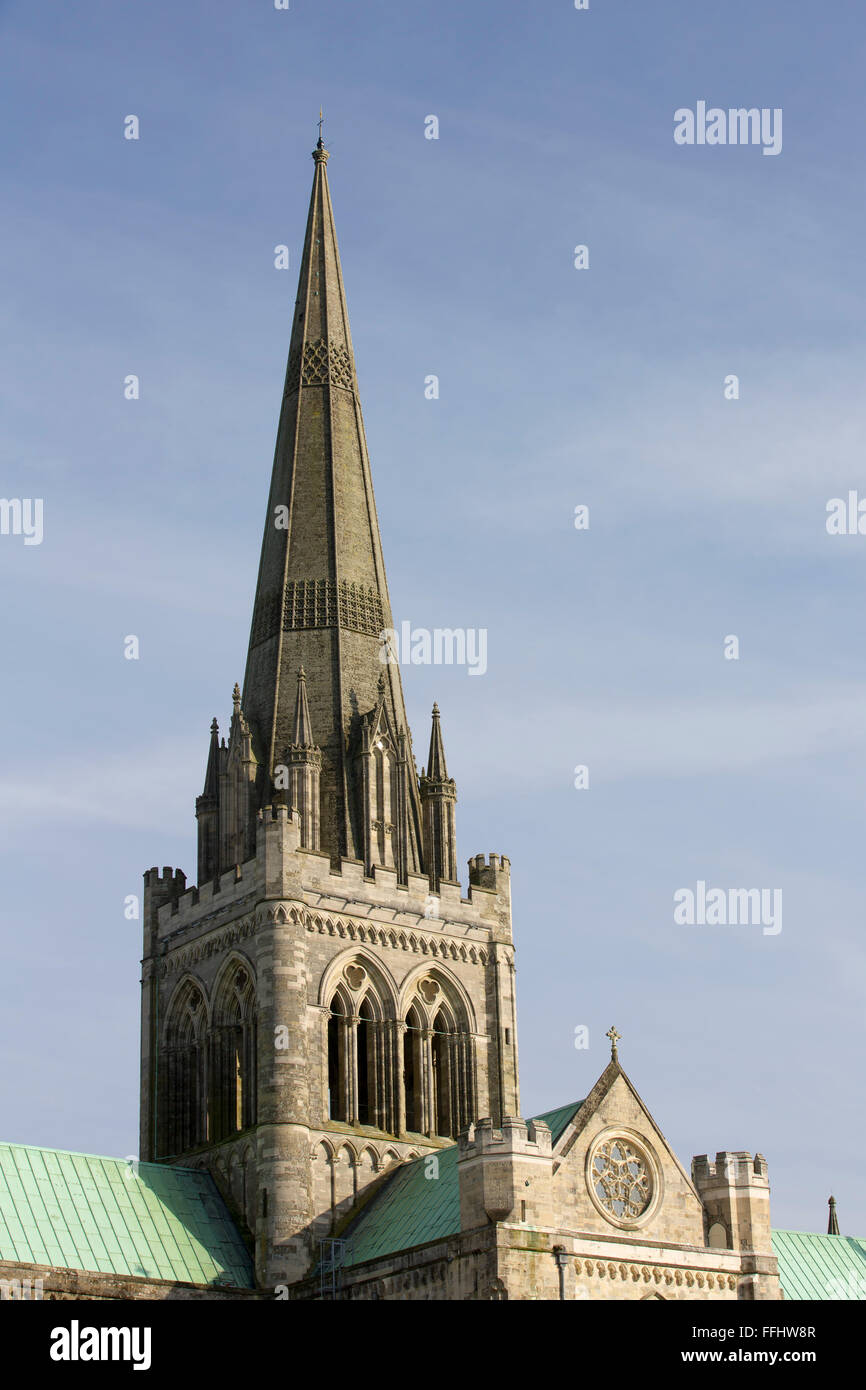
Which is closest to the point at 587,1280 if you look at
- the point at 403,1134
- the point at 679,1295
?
the point at 679,1295

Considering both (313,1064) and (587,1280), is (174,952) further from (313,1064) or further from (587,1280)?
(587,1280)

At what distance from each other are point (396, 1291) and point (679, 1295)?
7.29 meters

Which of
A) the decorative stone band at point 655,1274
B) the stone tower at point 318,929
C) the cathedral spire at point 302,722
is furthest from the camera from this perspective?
the cathedral spire at point 302,722

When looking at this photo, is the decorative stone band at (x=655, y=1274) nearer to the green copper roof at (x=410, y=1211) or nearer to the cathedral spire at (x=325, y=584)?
the green copper roof at (x=410, y=1211)

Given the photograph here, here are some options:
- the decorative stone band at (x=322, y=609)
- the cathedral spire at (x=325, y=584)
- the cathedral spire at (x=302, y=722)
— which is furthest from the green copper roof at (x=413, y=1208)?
the decorative stone band at (x=322, y=609)

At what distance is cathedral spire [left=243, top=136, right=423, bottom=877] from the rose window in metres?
14.5

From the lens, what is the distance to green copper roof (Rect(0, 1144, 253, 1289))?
58.3 m

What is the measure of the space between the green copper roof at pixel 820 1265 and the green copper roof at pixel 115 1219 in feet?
54.0

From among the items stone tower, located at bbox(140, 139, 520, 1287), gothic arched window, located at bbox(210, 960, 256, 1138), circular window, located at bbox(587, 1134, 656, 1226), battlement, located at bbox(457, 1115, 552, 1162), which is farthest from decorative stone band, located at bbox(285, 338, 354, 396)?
circular window, located at bbox(587, 1134, 656, 1226)

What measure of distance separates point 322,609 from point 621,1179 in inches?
902

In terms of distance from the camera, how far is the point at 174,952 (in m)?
70.1

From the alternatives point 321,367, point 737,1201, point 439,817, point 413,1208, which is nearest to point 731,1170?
point 737,1201

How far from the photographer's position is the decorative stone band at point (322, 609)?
7144cm
